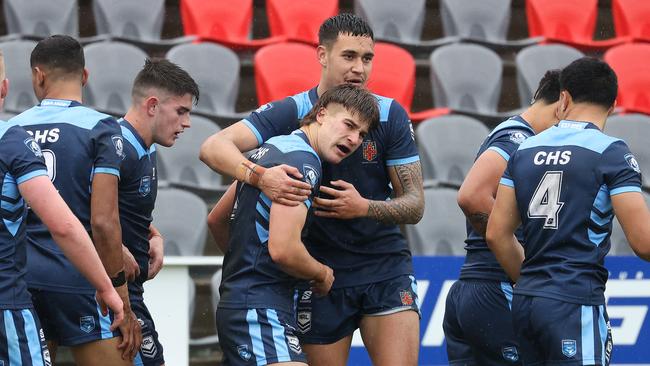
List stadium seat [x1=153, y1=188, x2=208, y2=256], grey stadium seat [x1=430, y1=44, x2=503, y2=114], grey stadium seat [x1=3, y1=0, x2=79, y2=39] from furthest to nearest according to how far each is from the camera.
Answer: grey stadium seat [x1=3, y1=0, x2=79, y2=39] < grey stadium seat [x1=430, y1=44, x2=503, y2=114] < stadium seat [x1=153, y1=188, x2=208, y2=256]

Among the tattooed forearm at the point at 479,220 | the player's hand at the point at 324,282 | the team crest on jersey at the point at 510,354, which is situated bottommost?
the team crest on jersey at the point at 510,354

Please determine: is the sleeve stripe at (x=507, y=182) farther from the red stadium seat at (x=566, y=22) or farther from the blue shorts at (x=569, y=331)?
the red stadium seat at (x=566, y=22)

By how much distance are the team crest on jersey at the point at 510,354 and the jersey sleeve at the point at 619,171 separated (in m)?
1.12

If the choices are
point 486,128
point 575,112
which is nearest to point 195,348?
point 486,128

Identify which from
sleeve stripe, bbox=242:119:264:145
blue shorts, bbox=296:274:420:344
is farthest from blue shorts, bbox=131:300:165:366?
sleeve stripe, bbox=242:119:264:145

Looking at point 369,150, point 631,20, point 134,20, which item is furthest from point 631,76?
point 369,150

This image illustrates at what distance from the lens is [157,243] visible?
18.8 feet

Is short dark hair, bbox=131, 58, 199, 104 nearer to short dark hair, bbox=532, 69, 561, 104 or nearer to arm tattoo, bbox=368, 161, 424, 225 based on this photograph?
arm tattoo, bbox=368, 161, 424, 225

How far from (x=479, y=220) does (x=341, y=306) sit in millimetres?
761

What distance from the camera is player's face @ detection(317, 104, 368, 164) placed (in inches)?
185

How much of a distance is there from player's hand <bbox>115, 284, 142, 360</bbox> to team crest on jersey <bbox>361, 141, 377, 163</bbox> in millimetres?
1241

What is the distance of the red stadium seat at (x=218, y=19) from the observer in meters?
9.78

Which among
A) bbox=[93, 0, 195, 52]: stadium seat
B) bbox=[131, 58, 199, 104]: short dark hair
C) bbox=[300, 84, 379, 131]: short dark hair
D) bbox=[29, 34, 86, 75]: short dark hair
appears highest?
bbox=[93, 0, 195, 52]: stadium seat

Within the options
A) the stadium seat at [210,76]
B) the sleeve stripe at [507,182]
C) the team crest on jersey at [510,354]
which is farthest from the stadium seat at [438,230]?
the sleeve stripe at [507,182]
